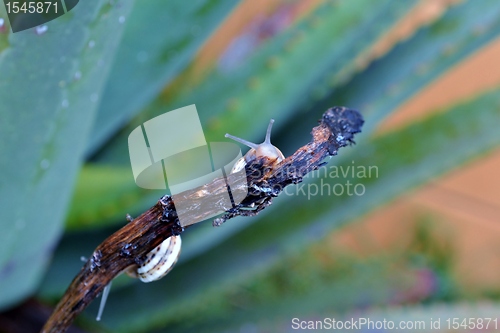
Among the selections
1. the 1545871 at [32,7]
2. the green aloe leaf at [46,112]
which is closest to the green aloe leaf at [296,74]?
the green aloe leaf at [46,112]

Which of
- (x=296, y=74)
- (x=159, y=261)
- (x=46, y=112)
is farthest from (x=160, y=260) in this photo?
(x=296, y=74)

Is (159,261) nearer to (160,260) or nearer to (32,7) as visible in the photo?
(160,260)

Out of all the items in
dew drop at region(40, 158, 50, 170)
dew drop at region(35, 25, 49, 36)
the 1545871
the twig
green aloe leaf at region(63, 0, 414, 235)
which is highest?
green aloe leaf at region(63, 0, 414, 235)

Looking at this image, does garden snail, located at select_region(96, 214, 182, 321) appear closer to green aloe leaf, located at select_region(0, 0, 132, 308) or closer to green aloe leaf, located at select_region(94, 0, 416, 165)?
green aloe leaf, located at select_region(0, 0, 132, 308)

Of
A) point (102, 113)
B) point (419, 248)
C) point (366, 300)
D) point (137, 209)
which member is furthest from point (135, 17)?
point (419, 248)

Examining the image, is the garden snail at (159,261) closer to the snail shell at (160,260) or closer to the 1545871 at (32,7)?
Result: the snail shell at (160,260)

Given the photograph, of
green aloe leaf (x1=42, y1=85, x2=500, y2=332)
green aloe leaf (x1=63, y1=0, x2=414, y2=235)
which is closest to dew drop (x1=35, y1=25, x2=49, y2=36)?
green aloe leaf (x1=63, y1=0, x2=414, y2=235)
